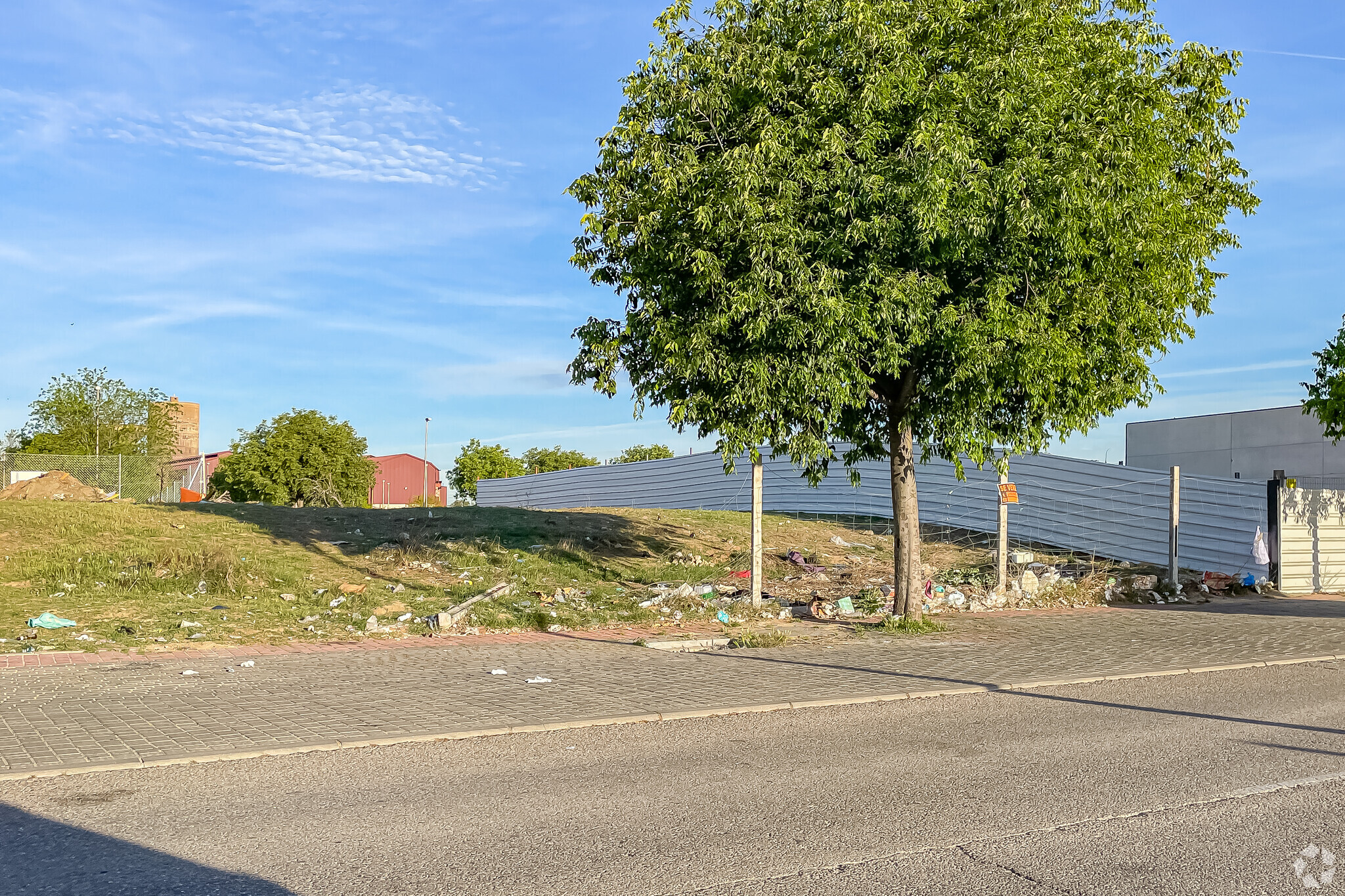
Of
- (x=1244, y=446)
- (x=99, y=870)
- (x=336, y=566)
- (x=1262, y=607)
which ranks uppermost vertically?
(x=1244, y=446)

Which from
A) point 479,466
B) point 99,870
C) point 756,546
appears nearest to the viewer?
point 99,870

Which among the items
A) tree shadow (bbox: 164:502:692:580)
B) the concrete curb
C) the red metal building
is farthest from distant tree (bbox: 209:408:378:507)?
the red metal building

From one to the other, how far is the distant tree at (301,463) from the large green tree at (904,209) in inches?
1426

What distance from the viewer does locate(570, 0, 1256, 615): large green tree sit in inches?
462

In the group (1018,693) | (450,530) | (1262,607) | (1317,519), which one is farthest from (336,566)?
(1317,519)

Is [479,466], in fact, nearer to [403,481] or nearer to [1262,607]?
[403,481]

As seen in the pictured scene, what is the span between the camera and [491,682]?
383 inches

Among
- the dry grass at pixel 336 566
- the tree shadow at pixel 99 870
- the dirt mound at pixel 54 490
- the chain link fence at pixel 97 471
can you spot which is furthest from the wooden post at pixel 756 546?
the chain link fence at pixel 97 471

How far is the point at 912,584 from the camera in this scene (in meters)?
14.0

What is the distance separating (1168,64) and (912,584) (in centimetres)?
741

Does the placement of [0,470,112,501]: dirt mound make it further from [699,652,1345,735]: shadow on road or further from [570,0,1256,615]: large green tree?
[699,652,1345,735]: shadow on road

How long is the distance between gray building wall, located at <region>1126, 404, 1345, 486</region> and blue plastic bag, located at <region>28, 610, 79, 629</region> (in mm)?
44305

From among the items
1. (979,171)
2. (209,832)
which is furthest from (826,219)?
(209,832)

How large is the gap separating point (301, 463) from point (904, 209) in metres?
41.2
